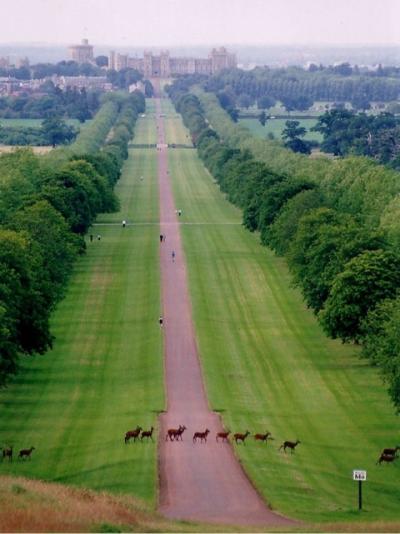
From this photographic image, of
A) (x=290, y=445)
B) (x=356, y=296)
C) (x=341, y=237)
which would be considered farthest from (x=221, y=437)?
(x=341, y=237)

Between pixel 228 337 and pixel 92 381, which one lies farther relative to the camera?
pixel 228 337

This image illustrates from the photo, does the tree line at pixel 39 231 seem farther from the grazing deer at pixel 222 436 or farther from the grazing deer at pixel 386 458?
the grazing deer at pixel 386 458

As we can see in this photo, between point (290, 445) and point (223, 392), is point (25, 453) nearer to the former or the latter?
point (290, 445)

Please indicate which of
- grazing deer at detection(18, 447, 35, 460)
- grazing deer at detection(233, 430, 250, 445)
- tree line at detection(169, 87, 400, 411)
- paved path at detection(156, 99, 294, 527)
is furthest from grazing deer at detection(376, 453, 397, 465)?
grazing deer at detection(18, 447, 35, 460)

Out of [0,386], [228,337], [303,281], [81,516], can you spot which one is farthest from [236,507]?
[303,281]

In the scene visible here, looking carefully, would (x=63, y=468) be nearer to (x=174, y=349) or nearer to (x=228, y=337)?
(x=174, y=349)

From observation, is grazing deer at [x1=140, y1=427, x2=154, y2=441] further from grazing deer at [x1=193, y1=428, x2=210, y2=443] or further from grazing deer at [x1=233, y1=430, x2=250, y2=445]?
grazing deer at [x1=233, y1=430, x2=250, y2=445]
